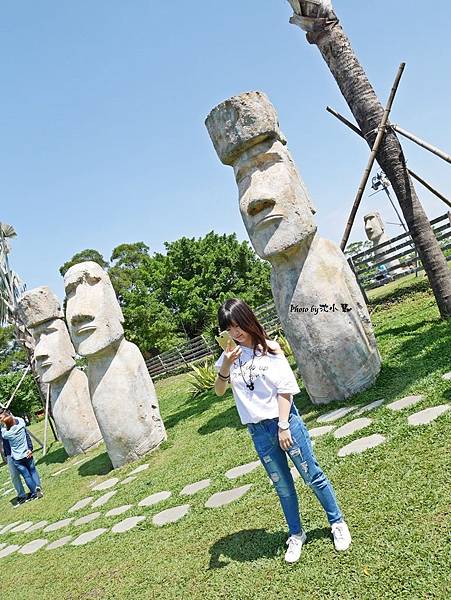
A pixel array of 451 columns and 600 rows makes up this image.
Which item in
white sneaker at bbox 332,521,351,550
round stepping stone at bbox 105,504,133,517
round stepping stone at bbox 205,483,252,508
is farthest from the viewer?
round stepping stone at bbox 105,504,133,517

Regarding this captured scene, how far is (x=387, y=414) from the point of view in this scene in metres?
4.44

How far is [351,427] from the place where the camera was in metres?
4.56

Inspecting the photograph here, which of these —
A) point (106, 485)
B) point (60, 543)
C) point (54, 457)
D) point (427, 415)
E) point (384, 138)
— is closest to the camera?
point (427, 415)

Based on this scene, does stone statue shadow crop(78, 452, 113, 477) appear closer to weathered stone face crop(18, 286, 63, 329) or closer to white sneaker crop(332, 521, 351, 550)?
weathered stone face crop(18, 286, 63, 329)

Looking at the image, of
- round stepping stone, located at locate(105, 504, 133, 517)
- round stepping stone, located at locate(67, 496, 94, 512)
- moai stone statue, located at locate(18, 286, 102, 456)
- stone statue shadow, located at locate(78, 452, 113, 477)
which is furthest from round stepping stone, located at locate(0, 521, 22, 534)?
moai stone statue, located at locate(18, 286, 102, 456)

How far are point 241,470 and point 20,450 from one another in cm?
427

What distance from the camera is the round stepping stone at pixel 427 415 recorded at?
3949 millimetres

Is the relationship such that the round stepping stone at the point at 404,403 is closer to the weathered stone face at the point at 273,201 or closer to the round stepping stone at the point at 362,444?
the round stepping stone at the point at 362,444

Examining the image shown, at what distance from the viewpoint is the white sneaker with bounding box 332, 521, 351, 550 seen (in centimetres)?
277

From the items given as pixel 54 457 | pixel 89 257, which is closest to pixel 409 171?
pixel 54 457

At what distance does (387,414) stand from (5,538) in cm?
474

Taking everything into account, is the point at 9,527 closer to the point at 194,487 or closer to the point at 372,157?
the point at 194,487

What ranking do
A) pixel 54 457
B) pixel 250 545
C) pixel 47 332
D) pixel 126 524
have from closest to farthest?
pixel 250 545 → pixel 126 524 → pixel 47 332 → pixel 54 457

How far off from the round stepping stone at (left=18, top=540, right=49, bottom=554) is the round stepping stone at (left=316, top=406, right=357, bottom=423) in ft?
10.2
